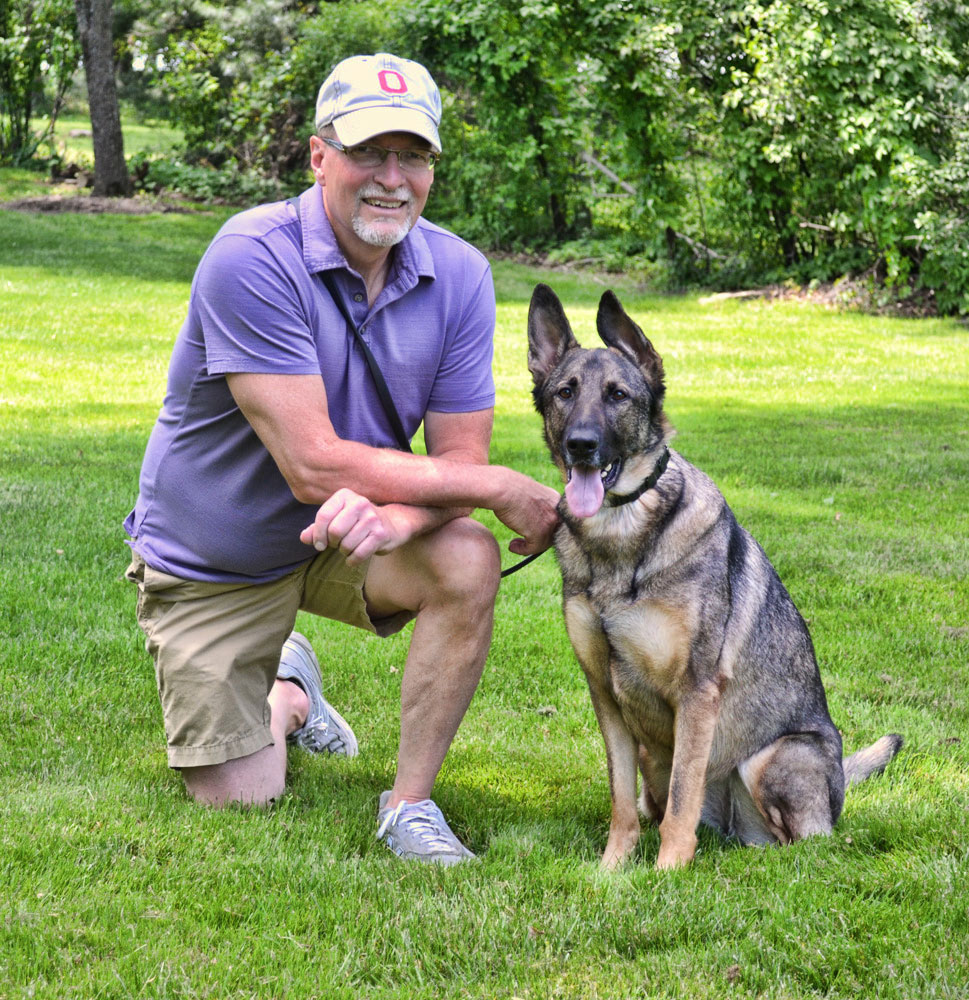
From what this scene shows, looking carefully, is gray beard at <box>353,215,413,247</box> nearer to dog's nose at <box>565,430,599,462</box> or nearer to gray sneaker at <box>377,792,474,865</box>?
dog's nose at <box>565,430,599,462</box>

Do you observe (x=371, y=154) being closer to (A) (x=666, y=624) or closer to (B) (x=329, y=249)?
(B) (x=329, y=249)

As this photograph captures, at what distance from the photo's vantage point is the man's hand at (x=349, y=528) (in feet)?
9.89

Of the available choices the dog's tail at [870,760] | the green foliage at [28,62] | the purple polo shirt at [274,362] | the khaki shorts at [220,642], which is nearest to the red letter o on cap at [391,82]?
the purple polo shirt at [274,362]

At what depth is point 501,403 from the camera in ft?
34.0

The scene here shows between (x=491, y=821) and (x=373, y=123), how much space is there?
2.08m

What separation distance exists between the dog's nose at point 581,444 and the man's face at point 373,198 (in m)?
0.78

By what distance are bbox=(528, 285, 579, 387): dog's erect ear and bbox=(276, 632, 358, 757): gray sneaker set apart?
52.2 inches

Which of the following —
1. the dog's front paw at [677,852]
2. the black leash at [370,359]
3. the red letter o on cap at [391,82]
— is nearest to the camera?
the dog's front paw at [677,852]

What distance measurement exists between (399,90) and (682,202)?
15.5 meters

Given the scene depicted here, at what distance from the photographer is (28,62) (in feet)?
76.5

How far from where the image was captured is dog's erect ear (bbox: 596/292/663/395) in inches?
130

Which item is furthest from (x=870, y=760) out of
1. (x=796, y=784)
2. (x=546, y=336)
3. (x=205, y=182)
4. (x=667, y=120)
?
(x=205, y=182)

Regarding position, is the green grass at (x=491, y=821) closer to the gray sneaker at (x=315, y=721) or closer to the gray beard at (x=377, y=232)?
the gray sneaker at (x=315, y=721)

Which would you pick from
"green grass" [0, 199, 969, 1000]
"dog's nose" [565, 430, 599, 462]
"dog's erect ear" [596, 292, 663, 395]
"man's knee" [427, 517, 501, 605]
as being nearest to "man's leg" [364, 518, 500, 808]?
"man's knee" [427, 517, 501, 605]
